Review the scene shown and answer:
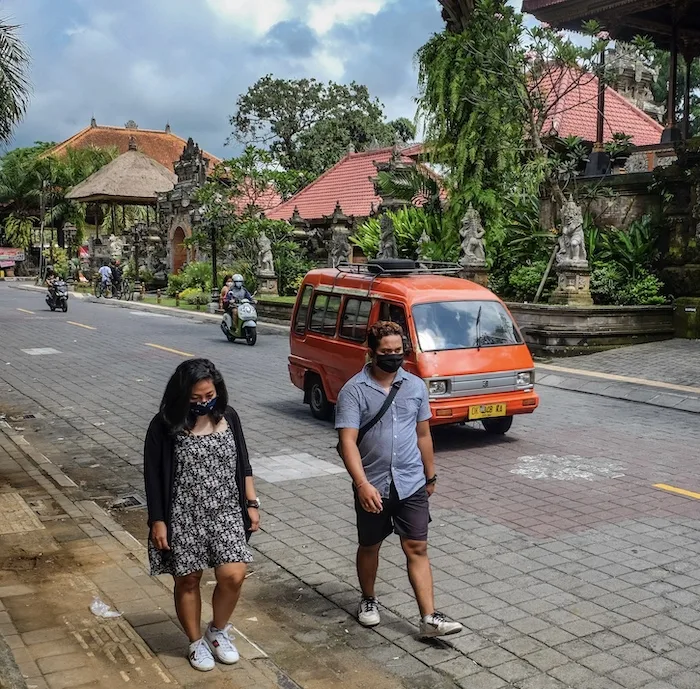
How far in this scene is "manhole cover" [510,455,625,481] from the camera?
8484mm

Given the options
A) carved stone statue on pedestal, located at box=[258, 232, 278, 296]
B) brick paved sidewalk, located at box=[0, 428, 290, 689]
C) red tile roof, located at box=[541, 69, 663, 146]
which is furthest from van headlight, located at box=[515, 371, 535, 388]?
red tile roof, located at box=[541, 69, 663, 146]

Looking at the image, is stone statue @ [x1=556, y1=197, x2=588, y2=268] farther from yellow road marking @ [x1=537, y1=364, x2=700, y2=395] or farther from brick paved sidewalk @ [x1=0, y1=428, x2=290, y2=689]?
brick paved sidewalk @ [x1=0, y1=428, x2=290, y2=689]

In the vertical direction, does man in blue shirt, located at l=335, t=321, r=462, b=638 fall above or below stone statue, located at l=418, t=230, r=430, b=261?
below

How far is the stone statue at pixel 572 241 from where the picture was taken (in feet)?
58.5

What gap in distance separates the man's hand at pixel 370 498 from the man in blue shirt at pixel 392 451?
0.09 m

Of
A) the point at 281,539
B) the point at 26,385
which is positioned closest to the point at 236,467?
the point at 281,539

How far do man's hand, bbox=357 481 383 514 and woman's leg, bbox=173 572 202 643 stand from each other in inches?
36.4

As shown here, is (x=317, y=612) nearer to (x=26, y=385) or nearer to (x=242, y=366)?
(x=26, y=385)

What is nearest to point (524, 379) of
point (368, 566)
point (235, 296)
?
point (368, 566)

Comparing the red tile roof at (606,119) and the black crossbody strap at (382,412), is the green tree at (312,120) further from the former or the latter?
the black crossbody strap at (382,412)

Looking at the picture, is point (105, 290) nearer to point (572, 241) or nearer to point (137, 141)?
point (572, 241)

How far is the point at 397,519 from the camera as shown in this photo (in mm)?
4883

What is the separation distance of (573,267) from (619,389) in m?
4.73

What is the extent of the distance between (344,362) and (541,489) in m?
3.29
